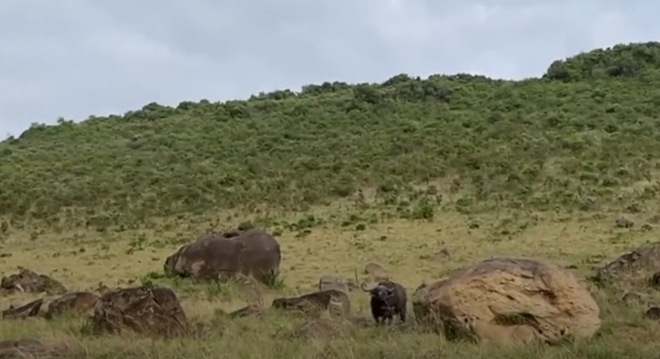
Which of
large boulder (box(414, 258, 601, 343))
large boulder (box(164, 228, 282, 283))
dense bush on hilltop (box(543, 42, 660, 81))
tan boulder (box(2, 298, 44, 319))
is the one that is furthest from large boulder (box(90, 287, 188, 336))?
dense bush on hilltop (box(543, 42, 660, 81))

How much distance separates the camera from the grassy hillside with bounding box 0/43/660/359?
30.3 feet

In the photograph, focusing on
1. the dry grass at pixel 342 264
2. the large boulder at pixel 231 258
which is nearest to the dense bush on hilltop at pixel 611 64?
the dry grass at pixel 342 264

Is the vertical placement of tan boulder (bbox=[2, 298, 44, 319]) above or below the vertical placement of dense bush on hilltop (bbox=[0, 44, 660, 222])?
below

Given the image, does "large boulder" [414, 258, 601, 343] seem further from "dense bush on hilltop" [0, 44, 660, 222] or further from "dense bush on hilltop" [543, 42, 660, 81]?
"dense bush on hilltop" [543, 42, 660, 81]

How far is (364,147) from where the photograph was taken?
36.3 meters

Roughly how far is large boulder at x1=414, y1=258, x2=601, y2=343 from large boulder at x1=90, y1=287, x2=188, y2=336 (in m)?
2.38

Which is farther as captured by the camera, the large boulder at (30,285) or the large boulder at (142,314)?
the large boulder at (30,285)

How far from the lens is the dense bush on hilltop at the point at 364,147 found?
3033 cm

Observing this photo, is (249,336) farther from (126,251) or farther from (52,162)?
(52,162)

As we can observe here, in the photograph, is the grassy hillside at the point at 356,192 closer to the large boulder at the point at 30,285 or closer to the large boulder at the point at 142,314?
the large boulder at the point at 142,314

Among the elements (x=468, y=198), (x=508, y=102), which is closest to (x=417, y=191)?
(x=468, y=198)

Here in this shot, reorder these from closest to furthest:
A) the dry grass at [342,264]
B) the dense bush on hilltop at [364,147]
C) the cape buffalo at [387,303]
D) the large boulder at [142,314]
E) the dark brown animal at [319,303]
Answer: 1. the dry grass at [342,264]
2. the large boulder at [142,314]
3. the cape buffalo at [387,303]
4. the dark brown animal at [319,303]
5. the dense bush on hilltop at [364,147]

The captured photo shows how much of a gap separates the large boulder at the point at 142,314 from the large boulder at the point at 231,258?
6.64 meters

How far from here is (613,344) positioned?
7562 millimetres
